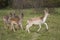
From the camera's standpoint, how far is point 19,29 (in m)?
10.7

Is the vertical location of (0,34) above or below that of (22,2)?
above

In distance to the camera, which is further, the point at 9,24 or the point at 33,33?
the point at 9,24

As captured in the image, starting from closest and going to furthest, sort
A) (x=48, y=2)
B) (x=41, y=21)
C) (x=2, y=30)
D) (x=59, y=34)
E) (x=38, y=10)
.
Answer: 1. (x=59, y=34)
2. (x=41, y=21)
3. (x=2, y=30)
4. (x=38, y=10)
5. (x=48, y=2)

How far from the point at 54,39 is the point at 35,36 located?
0.95 metres

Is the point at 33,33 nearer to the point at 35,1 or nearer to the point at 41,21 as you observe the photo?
the point at 41,21

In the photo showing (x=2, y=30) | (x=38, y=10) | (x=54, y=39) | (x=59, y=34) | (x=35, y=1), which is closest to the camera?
(x=54, y=39)

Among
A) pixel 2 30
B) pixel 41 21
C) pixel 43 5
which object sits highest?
pixel 41 21

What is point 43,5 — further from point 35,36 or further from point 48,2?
point 35,36

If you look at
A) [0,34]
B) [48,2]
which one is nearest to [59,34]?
[0,34]

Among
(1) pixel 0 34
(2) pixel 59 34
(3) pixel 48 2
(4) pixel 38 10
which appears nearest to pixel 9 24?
(1) pixel 0 34

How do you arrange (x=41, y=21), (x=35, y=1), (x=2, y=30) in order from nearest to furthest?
(x=41, y=21) < (x=2, y=30) < (x=35, y=1)

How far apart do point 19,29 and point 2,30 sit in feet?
3.11

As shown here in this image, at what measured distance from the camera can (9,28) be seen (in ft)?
36.3

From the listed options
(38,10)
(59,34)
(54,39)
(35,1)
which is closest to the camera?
(54,39)
